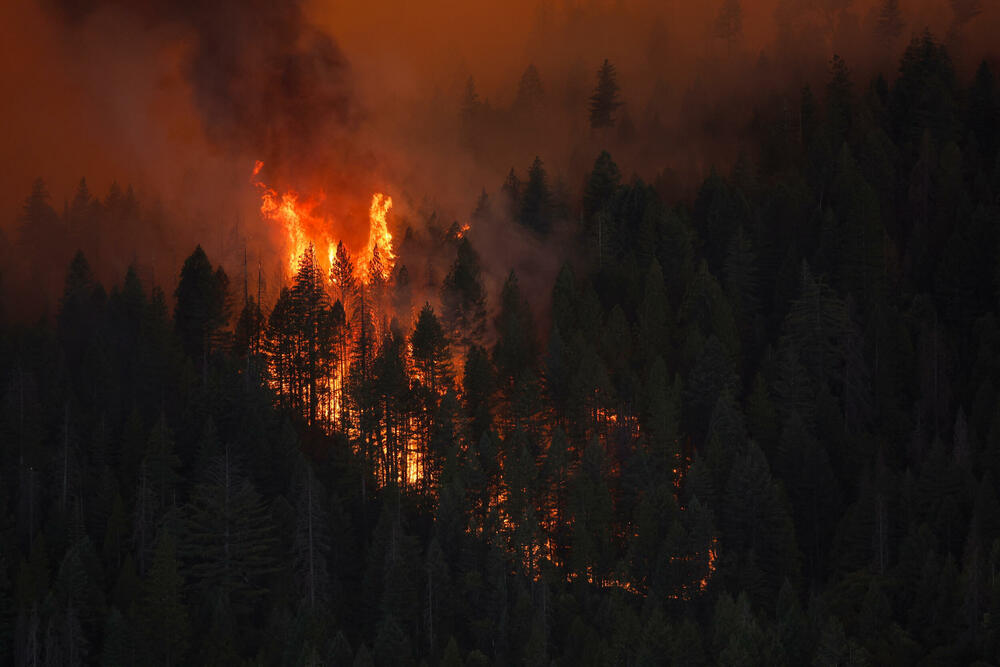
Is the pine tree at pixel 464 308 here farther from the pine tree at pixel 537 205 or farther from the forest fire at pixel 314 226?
the pine tree at pixel 537 205

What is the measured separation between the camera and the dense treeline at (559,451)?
92.5 meters

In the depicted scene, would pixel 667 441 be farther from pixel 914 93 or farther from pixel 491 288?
pixel 914 93

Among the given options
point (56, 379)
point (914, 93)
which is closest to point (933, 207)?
point (914, 93)

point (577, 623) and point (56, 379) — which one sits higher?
point (56, 379)

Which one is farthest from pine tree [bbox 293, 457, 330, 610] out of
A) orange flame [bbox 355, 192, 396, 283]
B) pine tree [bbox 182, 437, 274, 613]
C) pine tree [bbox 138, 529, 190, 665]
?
orange flame [bbox 355, 192, 396, 283]

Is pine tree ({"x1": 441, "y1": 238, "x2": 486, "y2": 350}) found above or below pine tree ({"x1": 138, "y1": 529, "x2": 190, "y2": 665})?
above

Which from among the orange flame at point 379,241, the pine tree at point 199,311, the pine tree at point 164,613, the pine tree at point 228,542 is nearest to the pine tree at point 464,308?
the orange flame at point 379,241

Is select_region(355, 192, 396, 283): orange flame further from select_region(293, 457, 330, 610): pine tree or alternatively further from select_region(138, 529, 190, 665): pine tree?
select_region(138, 529, 190, 665): pine tree

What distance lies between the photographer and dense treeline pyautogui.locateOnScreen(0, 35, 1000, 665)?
303 ft

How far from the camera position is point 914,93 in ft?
496

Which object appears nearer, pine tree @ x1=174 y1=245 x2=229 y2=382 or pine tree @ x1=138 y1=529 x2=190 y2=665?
pine tree @ x1=138 y1=529 x2=190 y2=665

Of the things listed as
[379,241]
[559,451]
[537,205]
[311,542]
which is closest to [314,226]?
[379,241]

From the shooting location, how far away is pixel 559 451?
338 feet

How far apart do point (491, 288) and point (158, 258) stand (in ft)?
139
